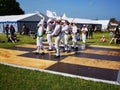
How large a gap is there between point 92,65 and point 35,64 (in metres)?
2.77

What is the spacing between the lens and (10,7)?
2630 inches

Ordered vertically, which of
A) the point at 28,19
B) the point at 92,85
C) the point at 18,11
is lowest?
the point at 92,85

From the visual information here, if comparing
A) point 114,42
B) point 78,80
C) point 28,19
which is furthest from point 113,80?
point 28,19

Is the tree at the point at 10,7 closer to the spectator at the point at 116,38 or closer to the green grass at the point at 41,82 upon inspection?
the spectator at the point at 116,38

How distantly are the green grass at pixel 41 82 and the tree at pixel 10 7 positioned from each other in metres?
60.2

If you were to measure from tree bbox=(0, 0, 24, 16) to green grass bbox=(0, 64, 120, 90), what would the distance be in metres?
60.2

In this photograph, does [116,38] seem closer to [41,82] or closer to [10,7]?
[41,82]

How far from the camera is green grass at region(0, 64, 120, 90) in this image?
253 inches

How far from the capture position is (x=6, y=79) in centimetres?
720

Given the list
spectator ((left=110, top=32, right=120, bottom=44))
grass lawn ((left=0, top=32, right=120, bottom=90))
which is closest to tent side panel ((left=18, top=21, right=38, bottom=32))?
spectator ((left=110, top=32, right=120, bottom=44))

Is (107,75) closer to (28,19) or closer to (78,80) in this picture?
(78,80)

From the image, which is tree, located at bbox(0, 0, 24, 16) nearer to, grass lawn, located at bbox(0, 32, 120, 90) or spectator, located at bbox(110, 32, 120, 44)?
spectator, located at bbox(110, 32, 120, 44)

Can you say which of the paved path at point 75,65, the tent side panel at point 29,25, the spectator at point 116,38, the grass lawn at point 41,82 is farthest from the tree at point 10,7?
the grass lawn at point 41,82

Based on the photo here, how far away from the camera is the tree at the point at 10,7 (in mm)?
64925
